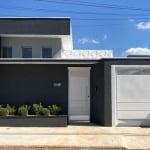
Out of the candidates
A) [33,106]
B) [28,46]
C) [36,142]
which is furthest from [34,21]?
[36,142]

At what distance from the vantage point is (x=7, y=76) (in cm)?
1820

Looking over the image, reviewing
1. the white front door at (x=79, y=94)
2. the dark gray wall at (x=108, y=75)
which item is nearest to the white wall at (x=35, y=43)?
the white front door at (x=79, y=94)

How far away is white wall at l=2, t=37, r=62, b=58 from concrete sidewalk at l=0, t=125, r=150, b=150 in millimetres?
8511

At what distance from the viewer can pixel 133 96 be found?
56.4ft

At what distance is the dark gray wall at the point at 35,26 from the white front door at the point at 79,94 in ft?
20.0

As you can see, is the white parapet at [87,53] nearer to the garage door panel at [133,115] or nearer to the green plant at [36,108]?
the green plant at [36,108]

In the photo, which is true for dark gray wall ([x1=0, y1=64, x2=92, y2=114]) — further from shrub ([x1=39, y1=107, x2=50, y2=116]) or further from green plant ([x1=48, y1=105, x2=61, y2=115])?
shrub ([x1=39, y1=107, x2=50, y2=116])

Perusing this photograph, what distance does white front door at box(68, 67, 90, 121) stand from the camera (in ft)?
60.4

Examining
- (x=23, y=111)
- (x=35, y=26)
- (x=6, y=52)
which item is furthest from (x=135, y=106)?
(x=6, y=52)

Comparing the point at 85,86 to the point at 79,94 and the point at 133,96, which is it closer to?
the point at 79,94

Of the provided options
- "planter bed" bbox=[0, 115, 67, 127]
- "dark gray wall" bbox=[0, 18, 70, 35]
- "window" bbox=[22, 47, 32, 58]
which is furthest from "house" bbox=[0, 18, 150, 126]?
"dark gray wall" bbox=[0, 18, 70, 35]

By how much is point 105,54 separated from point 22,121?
1222 centimetres

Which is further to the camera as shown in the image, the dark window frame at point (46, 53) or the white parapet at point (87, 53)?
the white parapet at point (87, 53)

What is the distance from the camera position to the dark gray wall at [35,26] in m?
23.9
